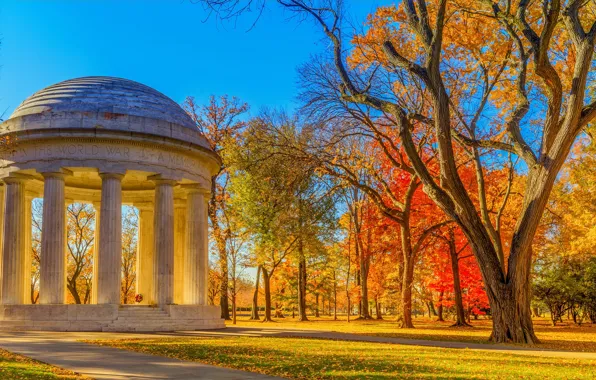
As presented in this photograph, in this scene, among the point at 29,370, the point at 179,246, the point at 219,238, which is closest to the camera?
the point at 29,370

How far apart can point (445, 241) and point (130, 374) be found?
36.5 meters

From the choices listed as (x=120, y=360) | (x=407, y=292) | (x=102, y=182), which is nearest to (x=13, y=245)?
(x=102, y=182)

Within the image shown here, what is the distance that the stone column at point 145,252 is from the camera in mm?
42969

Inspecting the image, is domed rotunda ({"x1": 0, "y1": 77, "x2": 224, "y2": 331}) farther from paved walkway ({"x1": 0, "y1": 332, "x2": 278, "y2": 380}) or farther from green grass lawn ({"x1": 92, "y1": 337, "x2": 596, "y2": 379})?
green grass lawn ({"x1": 92, "y1": 337, "x2": 596, "y2": 379})

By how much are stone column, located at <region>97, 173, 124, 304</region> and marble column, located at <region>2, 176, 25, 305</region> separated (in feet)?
15.1

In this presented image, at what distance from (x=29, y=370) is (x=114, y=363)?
7.61 feet

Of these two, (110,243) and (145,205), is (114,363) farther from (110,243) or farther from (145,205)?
(145,205)

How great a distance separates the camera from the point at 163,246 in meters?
34.6

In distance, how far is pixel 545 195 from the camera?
79.8ft

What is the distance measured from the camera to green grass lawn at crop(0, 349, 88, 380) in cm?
1255

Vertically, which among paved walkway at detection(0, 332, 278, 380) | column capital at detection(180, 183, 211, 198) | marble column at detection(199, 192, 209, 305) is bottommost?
paved walkway at detection(0, 332, 278, 380)

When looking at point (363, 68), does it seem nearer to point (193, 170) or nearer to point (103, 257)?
point (193, 170)

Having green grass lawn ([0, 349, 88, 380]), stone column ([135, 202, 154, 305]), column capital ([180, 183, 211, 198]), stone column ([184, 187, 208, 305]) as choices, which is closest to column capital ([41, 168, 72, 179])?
column capital ([180, 183, 211, 198])

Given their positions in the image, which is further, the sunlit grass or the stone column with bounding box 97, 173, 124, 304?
the stone column with bounding box 97, 173, 124, 304
